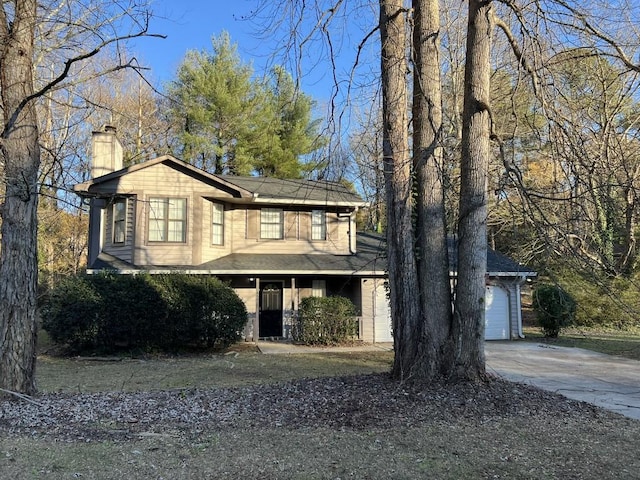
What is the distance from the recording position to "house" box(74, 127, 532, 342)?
15617 mm

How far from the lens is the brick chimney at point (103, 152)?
17141 millimetres

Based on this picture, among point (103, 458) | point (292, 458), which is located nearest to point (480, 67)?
point (292, 458)

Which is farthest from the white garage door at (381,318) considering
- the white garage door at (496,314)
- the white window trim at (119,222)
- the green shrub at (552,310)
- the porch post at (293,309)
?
the white window trim at (119,222)

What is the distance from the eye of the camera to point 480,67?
23.7ft

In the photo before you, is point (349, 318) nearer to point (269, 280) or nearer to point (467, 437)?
point (269, 280)

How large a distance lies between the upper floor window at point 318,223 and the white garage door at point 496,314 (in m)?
6.35

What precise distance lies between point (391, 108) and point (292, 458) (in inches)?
198

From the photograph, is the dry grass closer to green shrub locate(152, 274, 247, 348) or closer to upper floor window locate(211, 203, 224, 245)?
green shrub locate(152, 274, 247, 348)

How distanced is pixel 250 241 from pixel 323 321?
4029mm

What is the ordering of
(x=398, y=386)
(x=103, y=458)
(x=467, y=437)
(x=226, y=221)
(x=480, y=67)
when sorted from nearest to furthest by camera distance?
(x=103, y=458), (x=467, y=437), (x=398, y=386), (x=480, y=67), (x=226, y=221)

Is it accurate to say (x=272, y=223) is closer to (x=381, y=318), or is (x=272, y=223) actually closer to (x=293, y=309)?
(x=293, y=309)

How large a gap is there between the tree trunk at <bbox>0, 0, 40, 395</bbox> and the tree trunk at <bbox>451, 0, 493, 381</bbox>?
561 cm

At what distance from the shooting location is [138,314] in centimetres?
1343

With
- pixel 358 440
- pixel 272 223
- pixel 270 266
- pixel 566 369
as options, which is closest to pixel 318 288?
pixel 270 266
